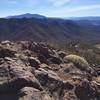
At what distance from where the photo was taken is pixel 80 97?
16.9 m

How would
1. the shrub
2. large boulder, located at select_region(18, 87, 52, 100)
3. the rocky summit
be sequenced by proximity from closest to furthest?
large boulder, located at select_region(18, 87, 52, 100), the rocky summit, the shrub

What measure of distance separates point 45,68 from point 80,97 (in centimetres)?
304

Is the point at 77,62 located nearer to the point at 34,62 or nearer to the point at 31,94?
the point at 34,62

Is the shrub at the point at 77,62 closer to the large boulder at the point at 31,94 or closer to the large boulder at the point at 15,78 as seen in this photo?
the large boulder at the point at 15,78

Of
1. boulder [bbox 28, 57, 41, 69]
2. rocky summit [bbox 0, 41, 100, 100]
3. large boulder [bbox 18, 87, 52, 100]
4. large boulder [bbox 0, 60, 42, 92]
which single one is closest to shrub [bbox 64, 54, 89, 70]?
rocky summit [bbox 0, 41, 100, 100]

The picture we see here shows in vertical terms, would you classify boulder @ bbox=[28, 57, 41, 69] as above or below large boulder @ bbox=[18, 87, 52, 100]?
above

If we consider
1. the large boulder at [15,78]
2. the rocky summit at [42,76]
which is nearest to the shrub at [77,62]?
the rocky summit at [42,76]

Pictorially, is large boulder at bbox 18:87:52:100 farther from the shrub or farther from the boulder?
the shrub

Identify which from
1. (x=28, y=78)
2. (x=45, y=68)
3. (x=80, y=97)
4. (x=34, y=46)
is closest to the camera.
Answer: (x=28, y=78)

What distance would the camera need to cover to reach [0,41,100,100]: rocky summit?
15.3 metres

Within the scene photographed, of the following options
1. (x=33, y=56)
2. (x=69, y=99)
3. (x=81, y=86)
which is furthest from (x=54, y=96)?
(x=33, y=56)

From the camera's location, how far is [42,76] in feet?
56.0

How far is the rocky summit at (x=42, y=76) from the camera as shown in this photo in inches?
601

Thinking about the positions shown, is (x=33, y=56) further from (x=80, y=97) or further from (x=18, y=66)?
(x=80, y=97)
